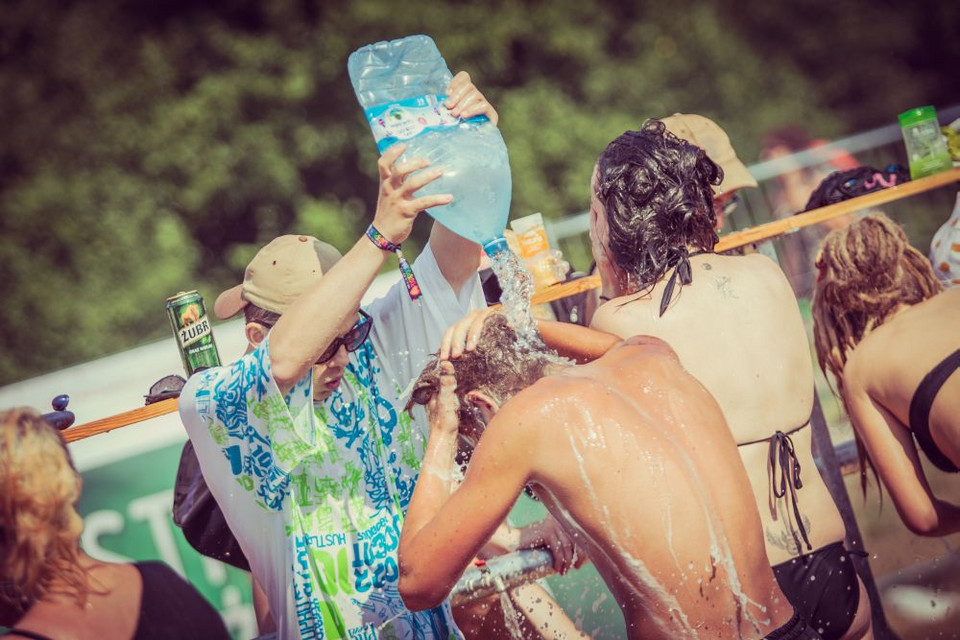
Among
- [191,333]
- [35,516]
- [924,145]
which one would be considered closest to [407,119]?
[191,333]

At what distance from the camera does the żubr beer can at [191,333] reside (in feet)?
9.23

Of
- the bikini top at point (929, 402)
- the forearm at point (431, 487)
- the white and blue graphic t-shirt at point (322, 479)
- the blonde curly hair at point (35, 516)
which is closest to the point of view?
the blonde curly hair at point (35, 516)

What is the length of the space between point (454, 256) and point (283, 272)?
486mm

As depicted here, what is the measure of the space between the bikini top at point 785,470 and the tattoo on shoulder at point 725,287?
16.8 inches

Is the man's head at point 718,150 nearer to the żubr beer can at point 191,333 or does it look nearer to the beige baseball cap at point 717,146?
the beige baseball cap at point 717,146

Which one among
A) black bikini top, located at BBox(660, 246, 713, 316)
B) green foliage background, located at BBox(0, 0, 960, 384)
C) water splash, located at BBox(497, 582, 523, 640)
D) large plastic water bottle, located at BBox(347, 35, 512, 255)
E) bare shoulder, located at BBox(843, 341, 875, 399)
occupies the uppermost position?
green foliage background, located at BBox(0, 0, 960, 384)

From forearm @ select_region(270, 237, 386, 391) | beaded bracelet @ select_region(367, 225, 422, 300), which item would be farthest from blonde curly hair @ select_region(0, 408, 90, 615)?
beaded bracelet @ select_region(367, 225, 422, 300)

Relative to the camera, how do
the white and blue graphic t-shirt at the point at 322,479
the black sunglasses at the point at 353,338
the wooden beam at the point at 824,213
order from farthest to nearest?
the wooden beam at the point at 824,213, the black sunglasses at the point at 353,338, the white and blue graphic t-shirt at the point at 322,479

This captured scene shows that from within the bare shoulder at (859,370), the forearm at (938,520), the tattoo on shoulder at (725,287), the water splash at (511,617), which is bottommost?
the forearm at (938,520)

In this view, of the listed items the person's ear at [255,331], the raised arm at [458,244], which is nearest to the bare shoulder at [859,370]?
the raised arm at [458,244]

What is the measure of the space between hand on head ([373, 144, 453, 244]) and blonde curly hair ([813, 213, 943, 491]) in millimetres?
1638

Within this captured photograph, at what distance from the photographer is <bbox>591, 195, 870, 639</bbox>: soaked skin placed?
255 centimetres

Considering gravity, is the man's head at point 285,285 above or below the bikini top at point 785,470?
above

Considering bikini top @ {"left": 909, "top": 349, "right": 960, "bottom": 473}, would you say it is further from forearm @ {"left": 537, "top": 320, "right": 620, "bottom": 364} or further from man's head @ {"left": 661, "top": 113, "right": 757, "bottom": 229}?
man's head @ {"left": 661, "top": 113, "right": 757, "bottom": 229}
